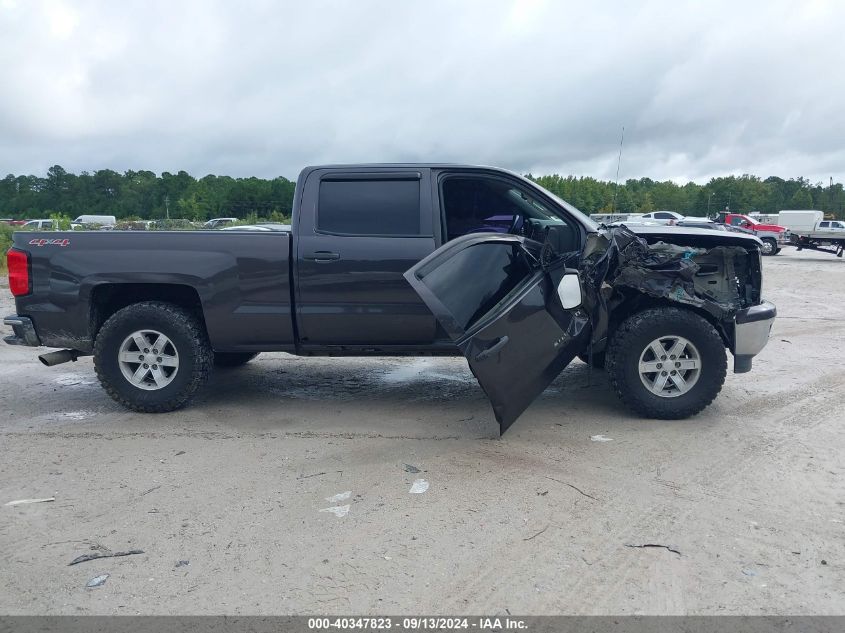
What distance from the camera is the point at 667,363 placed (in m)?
5.14

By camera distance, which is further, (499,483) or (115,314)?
(115,314)

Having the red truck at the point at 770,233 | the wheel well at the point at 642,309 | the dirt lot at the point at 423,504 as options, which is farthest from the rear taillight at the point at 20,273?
the red truck at the point at 770,233

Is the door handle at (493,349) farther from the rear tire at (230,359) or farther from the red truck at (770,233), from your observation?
the red truck at (770,233)

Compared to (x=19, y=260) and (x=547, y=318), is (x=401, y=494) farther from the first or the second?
(x=19, y=260)

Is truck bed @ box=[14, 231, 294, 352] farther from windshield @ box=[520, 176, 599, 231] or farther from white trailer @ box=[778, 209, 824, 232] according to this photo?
white trailer @ box=[778, 209, 824, 232]

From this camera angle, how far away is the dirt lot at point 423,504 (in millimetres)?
2936

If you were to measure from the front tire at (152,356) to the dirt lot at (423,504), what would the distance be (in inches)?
8.6

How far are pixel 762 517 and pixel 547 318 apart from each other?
179 cm

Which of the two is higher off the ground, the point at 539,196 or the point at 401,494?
the point at 539,196

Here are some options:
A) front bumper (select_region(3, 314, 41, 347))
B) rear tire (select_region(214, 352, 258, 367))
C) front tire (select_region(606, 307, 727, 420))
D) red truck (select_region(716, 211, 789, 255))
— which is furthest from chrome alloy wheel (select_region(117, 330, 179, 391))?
red truck (select_region(716, 211, 789, 255))

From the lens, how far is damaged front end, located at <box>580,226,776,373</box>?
504 cm

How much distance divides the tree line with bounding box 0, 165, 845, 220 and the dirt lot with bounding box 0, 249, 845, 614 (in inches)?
1240

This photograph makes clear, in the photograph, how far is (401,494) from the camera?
391 cm

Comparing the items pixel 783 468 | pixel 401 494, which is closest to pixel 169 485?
pixel 401 494
